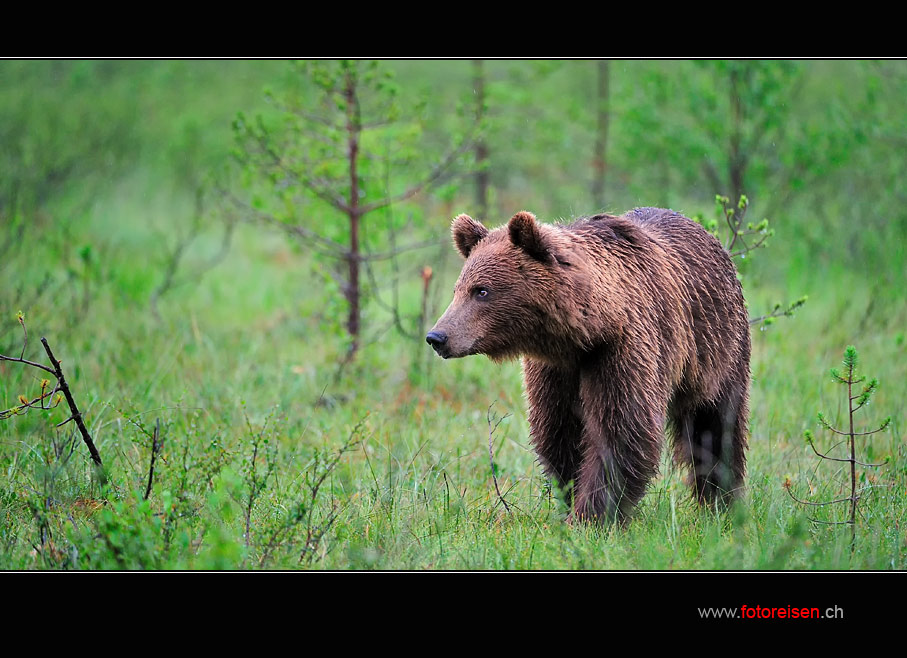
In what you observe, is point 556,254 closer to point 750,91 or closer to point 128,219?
point 750,91

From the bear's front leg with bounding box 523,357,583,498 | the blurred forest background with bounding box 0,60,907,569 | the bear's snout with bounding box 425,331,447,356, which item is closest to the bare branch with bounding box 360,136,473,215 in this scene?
the blurred forest background with bounding box 0,60,907,569

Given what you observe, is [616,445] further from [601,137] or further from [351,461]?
[601,137]

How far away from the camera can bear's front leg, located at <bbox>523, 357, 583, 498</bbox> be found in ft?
16.2

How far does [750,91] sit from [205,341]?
6939 mm

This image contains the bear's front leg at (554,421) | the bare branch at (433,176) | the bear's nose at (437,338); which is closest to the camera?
the bear's nose at (437,338)

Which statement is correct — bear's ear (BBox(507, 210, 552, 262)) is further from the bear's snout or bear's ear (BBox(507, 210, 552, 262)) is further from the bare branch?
the bare branch

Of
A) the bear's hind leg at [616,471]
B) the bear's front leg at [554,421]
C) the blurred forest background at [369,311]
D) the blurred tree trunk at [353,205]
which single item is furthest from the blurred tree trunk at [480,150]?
the bear's hind leg at [616,471]

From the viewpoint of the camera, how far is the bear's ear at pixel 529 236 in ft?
14.5

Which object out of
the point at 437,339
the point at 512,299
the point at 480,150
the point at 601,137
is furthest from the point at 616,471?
the point at 601,137

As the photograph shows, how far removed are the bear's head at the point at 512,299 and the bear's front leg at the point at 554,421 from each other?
407 millimetres

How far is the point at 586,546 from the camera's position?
4.31 meters

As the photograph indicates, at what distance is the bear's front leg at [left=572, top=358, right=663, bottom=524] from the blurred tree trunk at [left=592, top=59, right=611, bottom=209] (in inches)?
424

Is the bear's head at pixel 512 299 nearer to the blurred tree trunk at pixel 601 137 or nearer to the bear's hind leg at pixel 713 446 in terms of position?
the bear's hind leg at pixel 713 446

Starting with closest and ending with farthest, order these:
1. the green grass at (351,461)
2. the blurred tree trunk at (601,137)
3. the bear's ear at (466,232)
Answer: the green grass at (351,461) < the bear's ear at (466,232) < the blurred tree trunk at (601,137)
